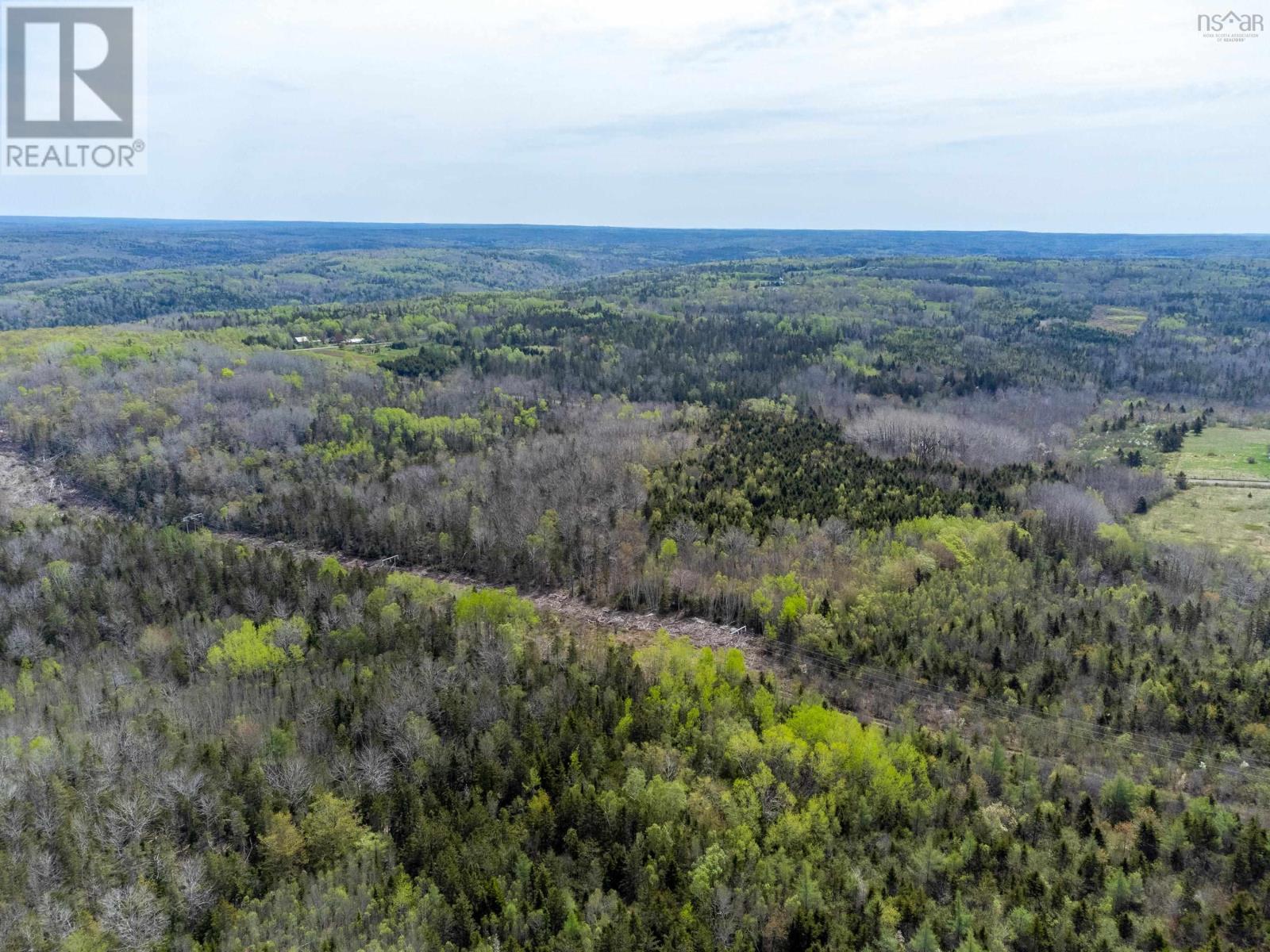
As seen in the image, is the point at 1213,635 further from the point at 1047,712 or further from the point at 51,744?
the point at 51,744

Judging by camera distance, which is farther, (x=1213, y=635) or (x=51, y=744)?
(x=1213, y=635)

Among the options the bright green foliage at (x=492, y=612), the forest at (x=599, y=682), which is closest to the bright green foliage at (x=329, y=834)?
the forest at (x=599, y=682)

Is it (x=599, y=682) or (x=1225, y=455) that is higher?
(x=1225, y=455)

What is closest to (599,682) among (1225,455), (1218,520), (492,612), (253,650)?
(492,612)

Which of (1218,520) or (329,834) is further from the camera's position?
(1218,520)

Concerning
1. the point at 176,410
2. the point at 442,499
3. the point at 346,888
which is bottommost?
the point at 346,888

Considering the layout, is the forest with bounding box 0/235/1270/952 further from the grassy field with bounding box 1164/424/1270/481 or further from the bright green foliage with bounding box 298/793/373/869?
Result: the grassy field with bounding box 1164/424/1270/481

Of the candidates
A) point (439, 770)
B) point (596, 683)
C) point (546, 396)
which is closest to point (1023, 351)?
point (546, 396)

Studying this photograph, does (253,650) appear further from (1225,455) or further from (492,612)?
(1225,455)
